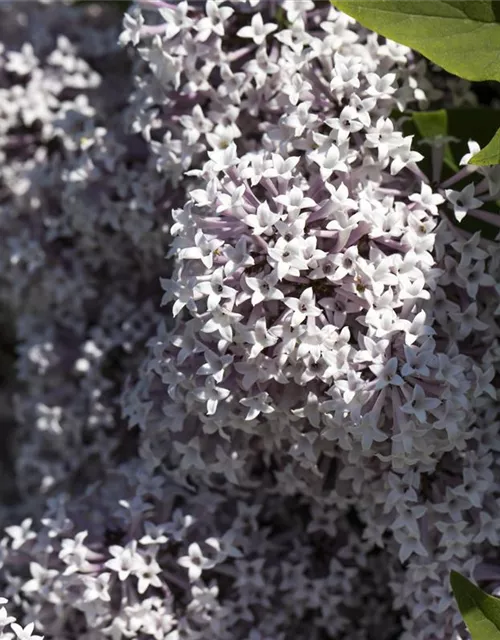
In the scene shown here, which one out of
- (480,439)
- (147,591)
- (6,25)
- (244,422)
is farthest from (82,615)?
(6,25)

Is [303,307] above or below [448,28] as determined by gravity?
below

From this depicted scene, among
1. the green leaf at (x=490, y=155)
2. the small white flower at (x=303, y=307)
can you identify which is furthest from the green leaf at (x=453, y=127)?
the small white flower at (x=303, y=307)

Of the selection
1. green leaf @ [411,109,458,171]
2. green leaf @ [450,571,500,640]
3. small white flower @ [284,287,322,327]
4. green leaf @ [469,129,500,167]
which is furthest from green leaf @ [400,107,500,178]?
green leaf @ [450,571,500,640]

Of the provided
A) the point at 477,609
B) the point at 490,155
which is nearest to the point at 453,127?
the point at 490,155

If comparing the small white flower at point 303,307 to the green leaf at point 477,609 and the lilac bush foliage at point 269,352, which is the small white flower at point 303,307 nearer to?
the lilac bush foliage at point 269,352

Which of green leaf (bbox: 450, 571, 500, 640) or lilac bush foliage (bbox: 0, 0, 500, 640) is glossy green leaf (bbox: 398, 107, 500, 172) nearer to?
lilac bush foliage (bbox: 0, 0, 500, 640)

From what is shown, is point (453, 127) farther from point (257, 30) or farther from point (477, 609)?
point (477, 609)
